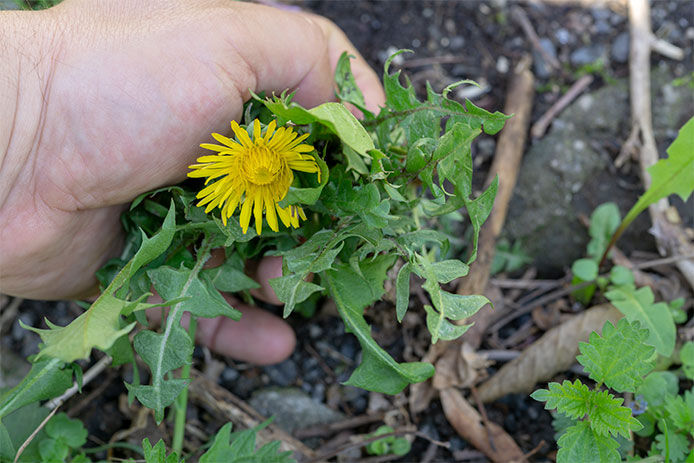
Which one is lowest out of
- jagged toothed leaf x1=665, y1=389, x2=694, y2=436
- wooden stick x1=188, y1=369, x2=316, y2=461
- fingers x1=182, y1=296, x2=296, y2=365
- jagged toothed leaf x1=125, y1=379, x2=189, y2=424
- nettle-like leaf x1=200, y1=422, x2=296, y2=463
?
wooden stick x1=188, y1=369, x2=316, y2=461

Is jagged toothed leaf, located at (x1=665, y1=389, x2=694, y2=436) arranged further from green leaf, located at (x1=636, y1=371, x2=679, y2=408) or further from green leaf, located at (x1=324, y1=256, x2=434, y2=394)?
green leaf, located at (x1=324, y1=256, x2=434, y2=394)

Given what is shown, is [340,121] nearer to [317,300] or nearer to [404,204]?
[404,204]

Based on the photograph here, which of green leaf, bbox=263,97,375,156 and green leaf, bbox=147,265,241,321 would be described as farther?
green leaf, bbox=147,265,241,321

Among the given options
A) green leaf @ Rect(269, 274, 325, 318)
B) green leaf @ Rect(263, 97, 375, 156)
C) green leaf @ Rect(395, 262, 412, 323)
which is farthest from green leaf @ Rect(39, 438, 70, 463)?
green leaf @ Rect(263, 97, 375, 156)

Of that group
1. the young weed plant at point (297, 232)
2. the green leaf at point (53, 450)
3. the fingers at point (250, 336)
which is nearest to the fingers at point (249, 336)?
the fingers at point (250, 336)

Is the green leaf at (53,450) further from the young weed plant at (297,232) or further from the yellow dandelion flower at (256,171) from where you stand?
the yellow dandelion flower at (256,171)

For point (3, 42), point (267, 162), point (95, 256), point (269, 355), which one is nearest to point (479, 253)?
point (269, 355)

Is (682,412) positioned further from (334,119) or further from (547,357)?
(334,119)
